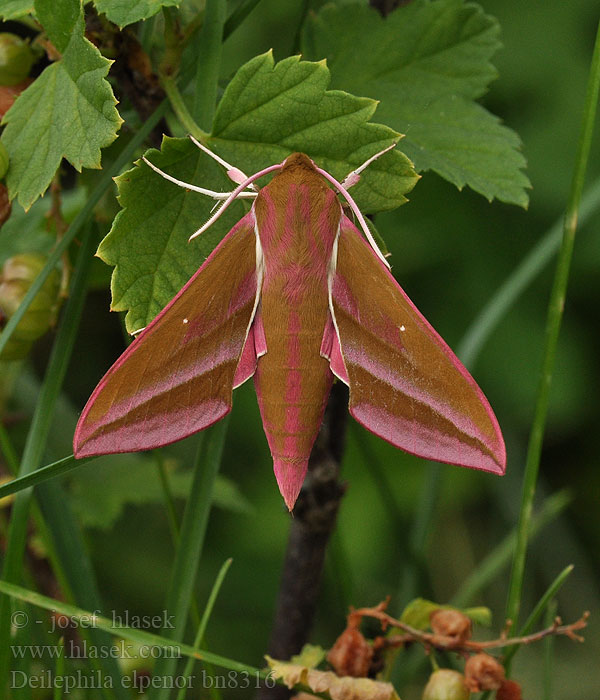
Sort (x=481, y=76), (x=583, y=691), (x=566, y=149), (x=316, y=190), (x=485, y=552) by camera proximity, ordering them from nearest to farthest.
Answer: (x=316, y=190)
(x=481, y=76)
(x=583, y=691)
(x=566, y=149)
(x=485, y=552)

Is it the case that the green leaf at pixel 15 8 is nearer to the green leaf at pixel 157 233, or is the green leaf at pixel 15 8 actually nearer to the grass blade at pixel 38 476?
the green leaf at pixel 157 233

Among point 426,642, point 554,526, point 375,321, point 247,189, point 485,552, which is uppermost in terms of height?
point 247,189

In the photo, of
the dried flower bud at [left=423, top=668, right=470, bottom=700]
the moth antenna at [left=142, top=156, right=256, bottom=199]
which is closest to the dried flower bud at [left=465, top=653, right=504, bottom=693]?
the dried flower bud at [left=423, top=668, right=470, bottom=700]

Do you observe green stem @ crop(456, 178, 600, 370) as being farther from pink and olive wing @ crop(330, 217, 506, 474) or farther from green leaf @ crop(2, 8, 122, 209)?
green leaf @ crop(2, 8, 122, 209)

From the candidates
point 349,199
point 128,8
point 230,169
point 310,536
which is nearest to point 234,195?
point 230,169

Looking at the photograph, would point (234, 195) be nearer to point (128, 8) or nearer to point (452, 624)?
point (128, 8)

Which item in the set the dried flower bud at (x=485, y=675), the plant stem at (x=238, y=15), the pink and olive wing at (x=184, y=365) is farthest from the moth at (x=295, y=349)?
the dried flower bud at (x=485, y=675)

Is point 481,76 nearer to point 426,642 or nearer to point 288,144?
point 288,144

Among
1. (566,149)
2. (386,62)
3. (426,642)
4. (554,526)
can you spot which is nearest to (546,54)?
(566,149)
